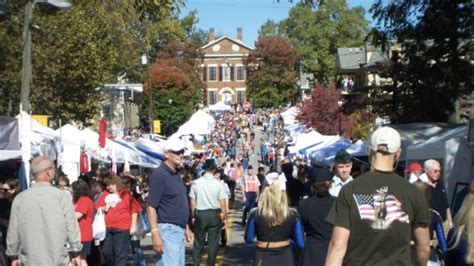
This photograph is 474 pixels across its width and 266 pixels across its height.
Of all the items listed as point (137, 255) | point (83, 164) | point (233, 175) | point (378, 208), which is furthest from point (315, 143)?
point (378, 208)

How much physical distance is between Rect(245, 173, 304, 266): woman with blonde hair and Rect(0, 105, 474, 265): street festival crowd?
0.4 inches

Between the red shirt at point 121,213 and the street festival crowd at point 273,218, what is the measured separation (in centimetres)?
2

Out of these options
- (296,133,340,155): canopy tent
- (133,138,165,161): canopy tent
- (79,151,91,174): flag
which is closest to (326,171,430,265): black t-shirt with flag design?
(79,151,91,174): flag

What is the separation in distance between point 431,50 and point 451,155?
8.80 meters

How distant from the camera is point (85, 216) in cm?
1176

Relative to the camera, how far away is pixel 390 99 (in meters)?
31.5

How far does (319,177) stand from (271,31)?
105m

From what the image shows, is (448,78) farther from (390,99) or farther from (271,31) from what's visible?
(271,31)

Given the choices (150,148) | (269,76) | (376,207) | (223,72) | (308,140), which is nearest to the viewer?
(376,207)

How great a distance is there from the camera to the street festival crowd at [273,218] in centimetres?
487

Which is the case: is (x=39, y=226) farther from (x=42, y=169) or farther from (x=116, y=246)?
(x=116, y=246)

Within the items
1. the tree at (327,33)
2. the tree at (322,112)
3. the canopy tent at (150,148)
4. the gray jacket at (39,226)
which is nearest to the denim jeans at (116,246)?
the gray jacket at (39,226)

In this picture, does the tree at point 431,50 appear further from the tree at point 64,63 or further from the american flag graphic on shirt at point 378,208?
the american flag graphic on shirt at point 378,208

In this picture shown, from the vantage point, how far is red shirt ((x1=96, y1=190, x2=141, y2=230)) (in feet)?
40.7
